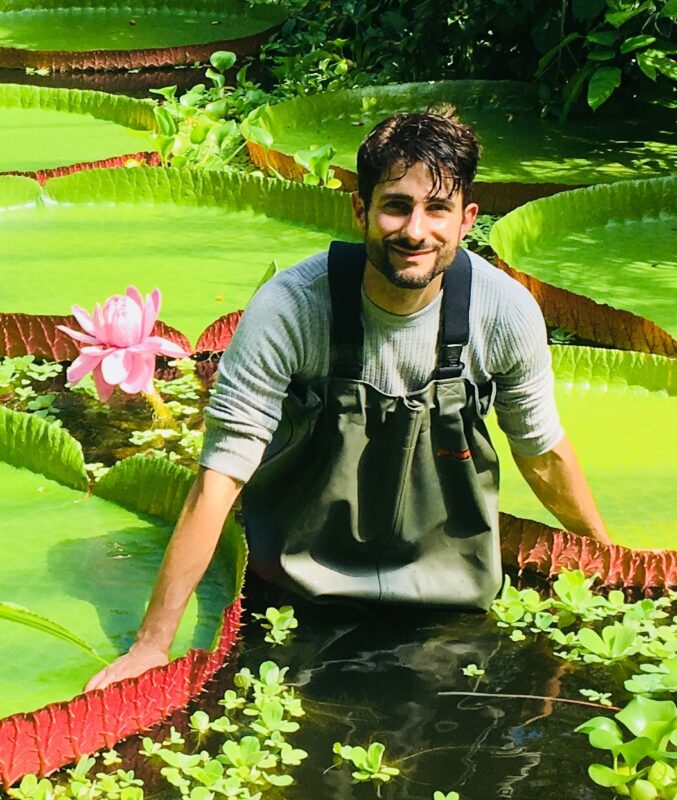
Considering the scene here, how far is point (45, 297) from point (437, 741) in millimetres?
1836

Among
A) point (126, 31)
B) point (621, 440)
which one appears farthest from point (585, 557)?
point (126, 31)

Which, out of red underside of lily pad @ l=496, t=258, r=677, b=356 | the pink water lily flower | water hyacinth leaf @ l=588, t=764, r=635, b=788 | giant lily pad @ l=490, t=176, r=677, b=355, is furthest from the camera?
giant lily pad @ l=490, t=176, r=677, b=355

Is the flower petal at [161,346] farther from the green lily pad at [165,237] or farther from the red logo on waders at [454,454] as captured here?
the green lily pad at [165,237]

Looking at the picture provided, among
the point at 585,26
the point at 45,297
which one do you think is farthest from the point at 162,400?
the point at 585,26

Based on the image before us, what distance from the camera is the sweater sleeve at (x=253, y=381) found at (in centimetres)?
221

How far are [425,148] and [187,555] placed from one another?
2.35ft

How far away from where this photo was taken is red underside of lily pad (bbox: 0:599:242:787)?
6.55ft

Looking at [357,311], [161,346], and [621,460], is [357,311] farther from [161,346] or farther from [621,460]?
[621,460]

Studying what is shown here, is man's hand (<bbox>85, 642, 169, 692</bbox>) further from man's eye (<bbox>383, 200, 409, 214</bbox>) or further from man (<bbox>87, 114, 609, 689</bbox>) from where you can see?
man's eye (<bbox>383, 200, 409, 214</bbox>)

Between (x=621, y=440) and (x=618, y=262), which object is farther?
(x=618, y=262)

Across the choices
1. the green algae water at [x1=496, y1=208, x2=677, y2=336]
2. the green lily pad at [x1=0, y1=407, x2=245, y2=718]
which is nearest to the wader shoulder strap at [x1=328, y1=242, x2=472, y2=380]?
the green lily pad at [x1=0, y1=407, x2=245, y2=718]

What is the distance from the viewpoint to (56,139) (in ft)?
16.7

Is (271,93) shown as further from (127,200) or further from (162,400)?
(162,400)

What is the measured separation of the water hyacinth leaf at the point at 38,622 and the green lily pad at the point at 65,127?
9.25 feet
